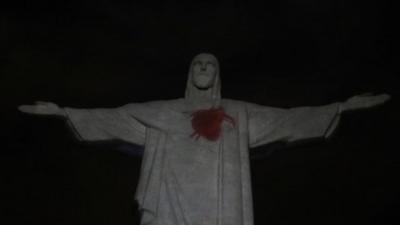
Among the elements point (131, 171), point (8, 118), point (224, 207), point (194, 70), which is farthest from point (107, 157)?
point (224, 207)

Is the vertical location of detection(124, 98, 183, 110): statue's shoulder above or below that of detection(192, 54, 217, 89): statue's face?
below

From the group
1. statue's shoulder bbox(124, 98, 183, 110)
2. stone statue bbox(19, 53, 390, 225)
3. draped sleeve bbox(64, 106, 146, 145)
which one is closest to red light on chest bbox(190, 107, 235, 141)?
stone statue bbox(19, 53, 390, 225)

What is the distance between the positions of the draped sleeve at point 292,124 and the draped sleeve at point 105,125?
972mm

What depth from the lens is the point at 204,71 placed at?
36.5 feet

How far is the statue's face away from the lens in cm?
1107

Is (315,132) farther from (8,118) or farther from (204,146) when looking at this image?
(8,118)

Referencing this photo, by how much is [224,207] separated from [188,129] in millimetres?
864

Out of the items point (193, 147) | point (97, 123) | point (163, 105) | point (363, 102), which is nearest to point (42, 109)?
point (97, 123)

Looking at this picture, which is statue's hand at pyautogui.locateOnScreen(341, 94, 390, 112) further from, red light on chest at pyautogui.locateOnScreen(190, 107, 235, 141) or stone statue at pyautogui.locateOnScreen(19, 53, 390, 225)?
red light on chest at pyautogui.locateOnScreen(190, 107, 235, 141)

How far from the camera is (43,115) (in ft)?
35.3

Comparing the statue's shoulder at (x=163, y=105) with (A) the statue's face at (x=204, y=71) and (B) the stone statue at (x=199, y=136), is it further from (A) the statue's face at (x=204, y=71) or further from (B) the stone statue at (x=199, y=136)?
(A) the statue's face at (x=204, y=71)

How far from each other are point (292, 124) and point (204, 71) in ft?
3.04

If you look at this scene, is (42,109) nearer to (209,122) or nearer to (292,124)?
(209,122)

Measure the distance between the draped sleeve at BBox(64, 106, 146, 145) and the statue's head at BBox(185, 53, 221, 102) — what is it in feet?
1.93
